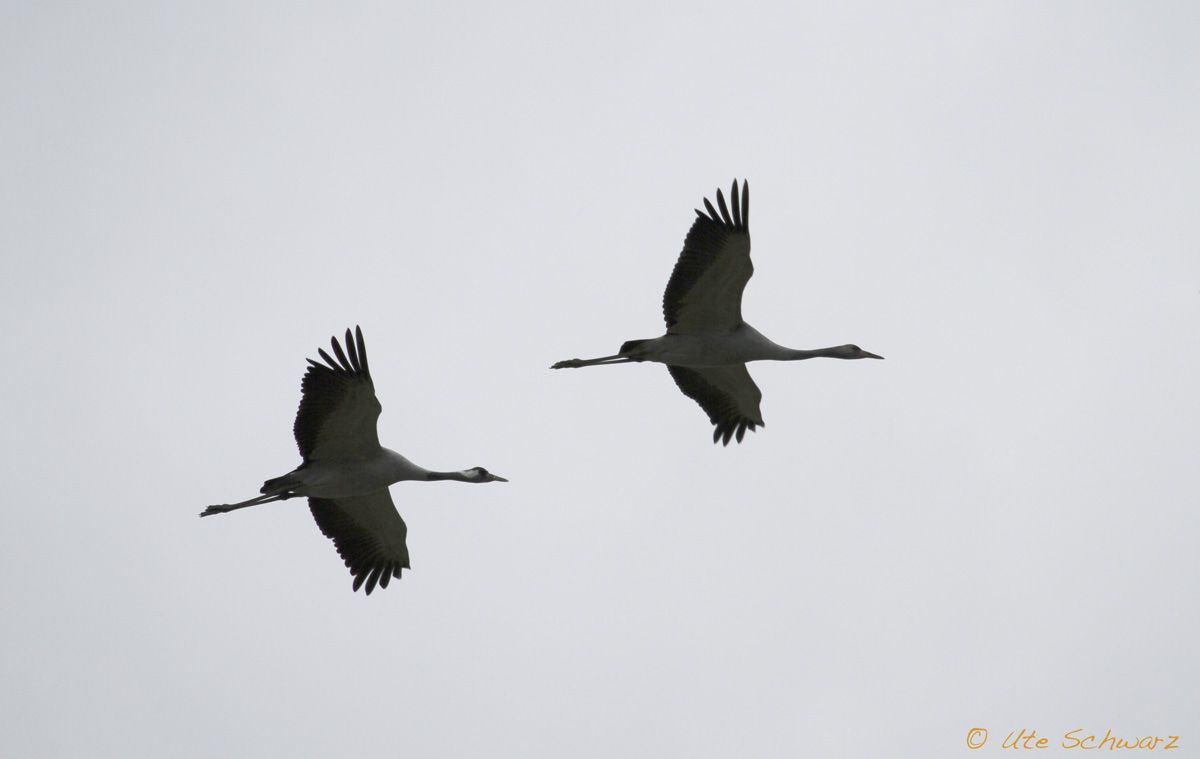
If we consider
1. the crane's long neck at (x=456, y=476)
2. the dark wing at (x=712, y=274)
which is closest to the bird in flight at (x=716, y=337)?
the dark wing at (x=712, y=274)

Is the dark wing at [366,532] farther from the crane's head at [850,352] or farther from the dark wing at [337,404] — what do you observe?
the crane's head at [850,352]

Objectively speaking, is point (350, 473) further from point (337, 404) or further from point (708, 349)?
point (708, 349)

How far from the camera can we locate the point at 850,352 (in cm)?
2248

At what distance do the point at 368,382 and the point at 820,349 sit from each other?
247 inches

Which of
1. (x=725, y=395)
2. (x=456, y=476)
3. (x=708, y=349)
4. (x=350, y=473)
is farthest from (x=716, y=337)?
(x=350, y=473)

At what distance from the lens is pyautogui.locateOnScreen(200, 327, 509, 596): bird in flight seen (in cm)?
2030

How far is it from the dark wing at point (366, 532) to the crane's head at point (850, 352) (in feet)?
20.8

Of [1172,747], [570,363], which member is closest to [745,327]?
[570,363]

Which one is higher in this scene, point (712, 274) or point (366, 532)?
point (712, 274)

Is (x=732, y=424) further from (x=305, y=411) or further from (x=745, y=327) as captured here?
(x=305, y=411)

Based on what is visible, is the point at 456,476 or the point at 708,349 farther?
the point at 456,476

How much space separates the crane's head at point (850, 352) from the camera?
22453mm

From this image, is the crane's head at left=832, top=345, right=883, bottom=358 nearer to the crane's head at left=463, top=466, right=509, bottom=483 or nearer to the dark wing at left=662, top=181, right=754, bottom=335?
the dark wing at left=662, top=181, right=754, bottom=335

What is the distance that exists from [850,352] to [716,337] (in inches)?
85.4
